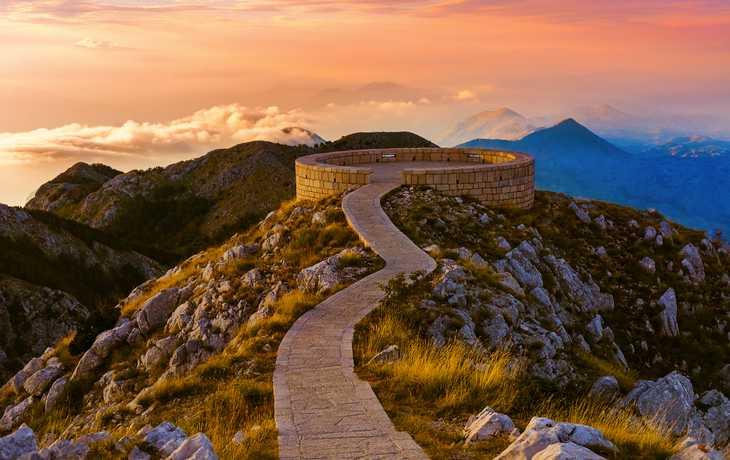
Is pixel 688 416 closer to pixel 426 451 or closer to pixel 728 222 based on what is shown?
pixel 426 451

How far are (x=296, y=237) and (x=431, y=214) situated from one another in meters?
4.91

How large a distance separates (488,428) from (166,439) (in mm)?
3746

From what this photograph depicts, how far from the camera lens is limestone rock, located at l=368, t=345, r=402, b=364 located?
7941mm

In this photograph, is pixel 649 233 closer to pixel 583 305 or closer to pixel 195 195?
pixel 583 305

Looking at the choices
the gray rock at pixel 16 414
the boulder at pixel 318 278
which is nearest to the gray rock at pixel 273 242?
the boulder at pixel 318 278

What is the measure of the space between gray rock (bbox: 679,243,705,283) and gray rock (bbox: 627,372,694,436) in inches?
548

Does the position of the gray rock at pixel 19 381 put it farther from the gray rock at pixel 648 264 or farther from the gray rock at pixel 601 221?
the gray rock at pixel 601 221

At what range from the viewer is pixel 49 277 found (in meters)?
41.6

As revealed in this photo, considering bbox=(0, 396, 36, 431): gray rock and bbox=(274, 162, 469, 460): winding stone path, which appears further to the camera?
bbox=(0, 396, 36, 431): gray rock

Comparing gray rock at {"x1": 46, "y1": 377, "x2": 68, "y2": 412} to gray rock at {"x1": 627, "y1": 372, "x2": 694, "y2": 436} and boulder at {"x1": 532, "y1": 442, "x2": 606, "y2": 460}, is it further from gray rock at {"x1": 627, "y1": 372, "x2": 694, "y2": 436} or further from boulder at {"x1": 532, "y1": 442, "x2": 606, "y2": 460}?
gray rock at {"x1": 627, "y1": 372, "x2": 694, "y2": 436}

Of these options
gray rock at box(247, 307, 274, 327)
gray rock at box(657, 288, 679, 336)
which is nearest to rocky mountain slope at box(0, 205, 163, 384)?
gray rock at box(247, 307, 274, 327)

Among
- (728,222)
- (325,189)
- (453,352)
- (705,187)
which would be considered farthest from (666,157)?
(453,352)

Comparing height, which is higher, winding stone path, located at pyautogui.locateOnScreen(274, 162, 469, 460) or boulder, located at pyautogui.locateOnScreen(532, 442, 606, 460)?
boulder, located at pyautogui.locateOnScreen(532, 442, 606, 460)

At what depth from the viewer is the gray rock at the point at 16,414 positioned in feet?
42.4
